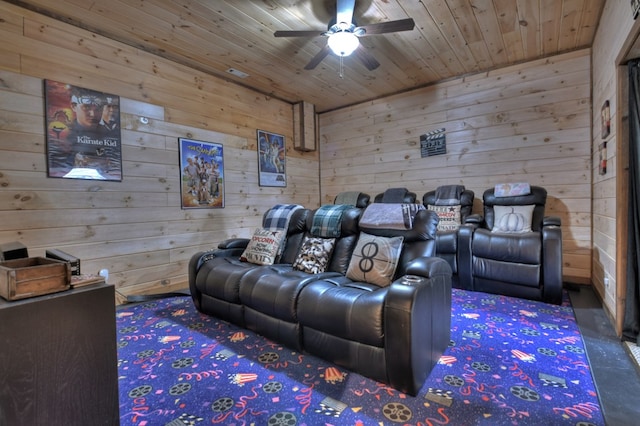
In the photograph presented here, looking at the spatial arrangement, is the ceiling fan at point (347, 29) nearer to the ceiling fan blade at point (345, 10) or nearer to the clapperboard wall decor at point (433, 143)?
the ceiling fan blade at point (345, 10)

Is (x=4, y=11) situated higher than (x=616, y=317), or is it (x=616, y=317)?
(x=4, y=11)

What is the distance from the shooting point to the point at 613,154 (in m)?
2.42

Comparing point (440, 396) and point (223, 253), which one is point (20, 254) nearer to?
point (223, 253)

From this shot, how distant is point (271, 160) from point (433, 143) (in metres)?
2.51

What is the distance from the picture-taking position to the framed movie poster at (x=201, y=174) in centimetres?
367

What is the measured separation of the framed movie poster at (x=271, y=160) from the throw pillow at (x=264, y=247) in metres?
1.79

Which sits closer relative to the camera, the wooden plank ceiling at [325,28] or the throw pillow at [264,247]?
the wooden plank ceiling at [325,28]

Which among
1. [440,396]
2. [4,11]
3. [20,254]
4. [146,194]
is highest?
[4,11]

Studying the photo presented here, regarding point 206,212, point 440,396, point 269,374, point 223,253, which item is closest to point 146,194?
point 206,212

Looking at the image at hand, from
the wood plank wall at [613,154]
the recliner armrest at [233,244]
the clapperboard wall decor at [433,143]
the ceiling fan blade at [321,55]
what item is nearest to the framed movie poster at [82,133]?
the recliner armrest at [233,244]

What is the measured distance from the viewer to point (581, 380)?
5.63ft

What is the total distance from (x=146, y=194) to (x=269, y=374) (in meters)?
2.50

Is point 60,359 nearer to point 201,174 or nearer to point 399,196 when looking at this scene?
point 201,174


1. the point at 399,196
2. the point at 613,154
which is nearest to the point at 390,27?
the point at 613,154
